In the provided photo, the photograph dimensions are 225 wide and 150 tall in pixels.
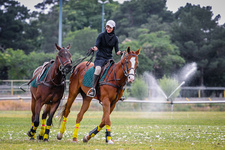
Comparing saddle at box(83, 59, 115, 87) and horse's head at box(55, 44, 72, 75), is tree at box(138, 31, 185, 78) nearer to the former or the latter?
saddle at box(83, 59, 115, 87)

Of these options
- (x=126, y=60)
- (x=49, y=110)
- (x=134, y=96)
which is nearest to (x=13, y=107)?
(x=134, y=96)

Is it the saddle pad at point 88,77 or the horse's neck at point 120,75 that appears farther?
the saddle pad at point 88,77

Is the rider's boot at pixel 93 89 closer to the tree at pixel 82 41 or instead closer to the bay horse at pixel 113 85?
the bay horse at pixel 113 85

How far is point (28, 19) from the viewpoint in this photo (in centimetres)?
7738

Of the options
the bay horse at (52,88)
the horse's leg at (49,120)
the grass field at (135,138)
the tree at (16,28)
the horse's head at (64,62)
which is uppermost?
the tree at (16,28)

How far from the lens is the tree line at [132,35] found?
56000 millimetres

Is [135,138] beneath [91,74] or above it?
beneath

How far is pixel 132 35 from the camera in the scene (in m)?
71.9

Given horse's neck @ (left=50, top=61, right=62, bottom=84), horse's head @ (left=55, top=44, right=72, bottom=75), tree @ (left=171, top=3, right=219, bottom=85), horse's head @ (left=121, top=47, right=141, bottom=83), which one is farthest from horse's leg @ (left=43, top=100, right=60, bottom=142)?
tree @ (left=171, top=3, right=219, bottom=85)

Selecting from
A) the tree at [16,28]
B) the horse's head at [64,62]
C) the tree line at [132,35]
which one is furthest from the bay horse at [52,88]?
the tree at [16,28]

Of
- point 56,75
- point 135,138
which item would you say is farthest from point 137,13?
point 56,75

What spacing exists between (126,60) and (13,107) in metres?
26.1

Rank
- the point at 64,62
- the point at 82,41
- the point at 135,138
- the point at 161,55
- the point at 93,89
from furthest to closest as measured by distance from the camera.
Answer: the point at 161,55
the point at 82,41
the point at 135,138
the point at 64,62
the point at 93,89

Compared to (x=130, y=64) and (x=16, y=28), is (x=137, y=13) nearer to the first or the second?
(x=16, y=28)
